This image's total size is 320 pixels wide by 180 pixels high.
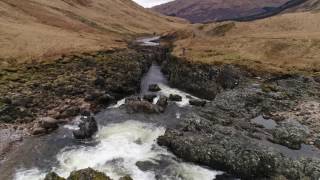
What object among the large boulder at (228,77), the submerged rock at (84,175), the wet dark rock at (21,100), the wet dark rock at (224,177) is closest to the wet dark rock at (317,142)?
the wet dark rock at (224,177)

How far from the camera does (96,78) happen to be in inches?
2751

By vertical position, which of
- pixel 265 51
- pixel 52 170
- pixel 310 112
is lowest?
pixel 52 170

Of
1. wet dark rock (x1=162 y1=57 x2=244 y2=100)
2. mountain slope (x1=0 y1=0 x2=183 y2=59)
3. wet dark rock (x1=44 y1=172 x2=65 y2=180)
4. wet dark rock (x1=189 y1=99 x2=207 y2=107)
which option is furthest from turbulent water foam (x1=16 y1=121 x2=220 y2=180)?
mountain slope (x1=0 y1=0 x2=183 y2=59)

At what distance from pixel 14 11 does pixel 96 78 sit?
74160 mm

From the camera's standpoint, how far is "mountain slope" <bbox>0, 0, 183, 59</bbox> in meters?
84.5

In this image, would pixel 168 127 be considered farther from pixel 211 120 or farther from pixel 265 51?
pixel 265 51

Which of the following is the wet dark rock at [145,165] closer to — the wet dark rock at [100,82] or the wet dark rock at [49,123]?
the wet dark rock at [49,123]

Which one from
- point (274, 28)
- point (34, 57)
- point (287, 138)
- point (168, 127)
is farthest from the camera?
point (274, 28)

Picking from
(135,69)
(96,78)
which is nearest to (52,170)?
(96,78)

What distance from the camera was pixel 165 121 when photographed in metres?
52.7

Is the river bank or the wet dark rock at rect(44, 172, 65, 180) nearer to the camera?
the wet dark rock at rect(44, 172, 65, 180)

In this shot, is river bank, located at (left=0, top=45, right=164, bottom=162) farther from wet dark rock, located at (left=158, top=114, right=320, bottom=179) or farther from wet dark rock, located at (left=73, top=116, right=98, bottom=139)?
wet dark rock, located at (left=158, top=114, right=320, bottom=179)

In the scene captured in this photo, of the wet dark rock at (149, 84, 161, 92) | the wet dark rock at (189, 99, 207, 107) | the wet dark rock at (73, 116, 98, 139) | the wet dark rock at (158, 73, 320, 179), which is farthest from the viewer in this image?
the wet dark rock at (149, 84, 161, 92)

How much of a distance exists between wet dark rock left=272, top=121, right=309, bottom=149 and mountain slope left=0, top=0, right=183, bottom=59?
170ft
